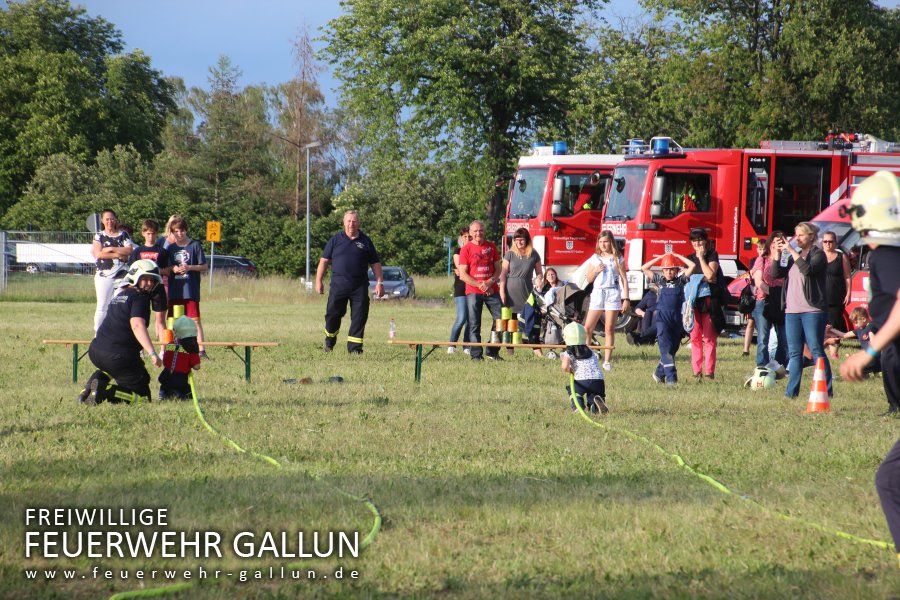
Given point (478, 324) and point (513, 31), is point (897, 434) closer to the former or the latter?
point (478, 324)

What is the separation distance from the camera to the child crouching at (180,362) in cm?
1012

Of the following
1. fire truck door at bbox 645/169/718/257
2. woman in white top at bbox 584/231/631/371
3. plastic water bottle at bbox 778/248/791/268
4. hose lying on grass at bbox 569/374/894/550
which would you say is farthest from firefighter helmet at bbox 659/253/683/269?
fire truck door at bbox 645/169/718/257

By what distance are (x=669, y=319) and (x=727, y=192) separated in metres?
8.55

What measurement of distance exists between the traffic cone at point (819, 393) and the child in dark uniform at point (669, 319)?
221 centimetres

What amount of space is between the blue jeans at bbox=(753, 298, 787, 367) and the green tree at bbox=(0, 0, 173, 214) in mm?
54154

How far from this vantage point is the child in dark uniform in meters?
12.9

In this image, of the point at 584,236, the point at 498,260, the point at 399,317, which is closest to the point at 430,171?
the point at 399,317

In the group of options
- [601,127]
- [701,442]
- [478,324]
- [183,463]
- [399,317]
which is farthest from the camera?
[601,127]

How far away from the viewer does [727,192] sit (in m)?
20.9

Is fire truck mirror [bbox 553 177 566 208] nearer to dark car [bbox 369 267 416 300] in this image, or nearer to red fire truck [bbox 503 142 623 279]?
red fire truck [bbox 503 142 623 279]

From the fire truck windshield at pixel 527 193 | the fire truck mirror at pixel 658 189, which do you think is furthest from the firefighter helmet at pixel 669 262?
the fire truck windshield at pixel 527 193

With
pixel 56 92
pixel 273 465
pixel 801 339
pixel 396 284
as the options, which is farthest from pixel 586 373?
pixel 56 92

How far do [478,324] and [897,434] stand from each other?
7.32m

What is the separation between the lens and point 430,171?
43.2m
